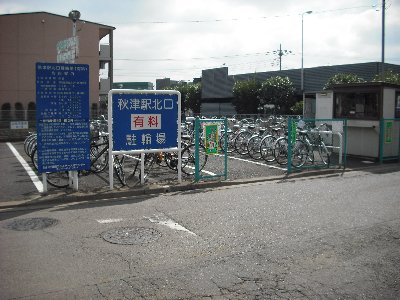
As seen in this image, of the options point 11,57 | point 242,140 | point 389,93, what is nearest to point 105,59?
point 11,57

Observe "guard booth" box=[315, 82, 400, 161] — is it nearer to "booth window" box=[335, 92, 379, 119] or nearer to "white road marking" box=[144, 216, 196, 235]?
"booth window" box=[335, 92, 379, 119]

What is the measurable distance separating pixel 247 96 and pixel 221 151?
3052 centimetres

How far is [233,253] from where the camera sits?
4664 mm

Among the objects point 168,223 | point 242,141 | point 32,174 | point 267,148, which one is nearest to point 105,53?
point 242,141

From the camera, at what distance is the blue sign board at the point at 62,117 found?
7.26 m

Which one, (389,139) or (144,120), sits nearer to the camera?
(144,120)

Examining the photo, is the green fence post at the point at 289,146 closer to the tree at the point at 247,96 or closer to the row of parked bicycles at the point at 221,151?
the row of parked bicycles at the point at 221,151

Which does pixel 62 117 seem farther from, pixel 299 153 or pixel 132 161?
pixel 299 153

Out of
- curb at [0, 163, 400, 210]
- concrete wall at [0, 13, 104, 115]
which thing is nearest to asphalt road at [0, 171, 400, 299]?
curb at [0, 163, 400, 210]

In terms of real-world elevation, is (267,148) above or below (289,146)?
below

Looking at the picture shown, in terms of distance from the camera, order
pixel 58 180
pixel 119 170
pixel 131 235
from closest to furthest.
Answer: pixel 131 235, pixel 119 170, pixel 58 180

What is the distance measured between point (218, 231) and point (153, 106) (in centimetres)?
374

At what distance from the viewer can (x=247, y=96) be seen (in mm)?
41594

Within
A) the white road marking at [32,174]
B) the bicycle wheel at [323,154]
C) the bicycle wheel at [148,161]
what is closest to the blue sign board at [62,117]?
the white road marking at [32,174]
